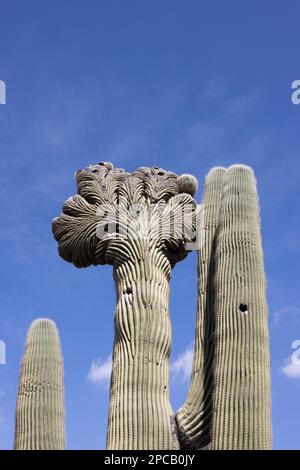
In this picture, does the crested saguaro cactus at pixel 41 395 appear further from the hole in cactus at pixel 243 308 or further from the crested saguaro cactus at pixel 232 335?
the hole in cactus at pixel 243 308

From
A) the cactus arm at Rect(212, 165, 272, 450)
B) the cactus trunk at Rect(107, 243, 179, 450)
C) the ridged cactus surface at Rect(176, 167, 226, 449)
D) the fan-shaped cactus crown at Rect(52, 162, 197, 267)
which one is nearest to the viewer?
the cactus arm at Rect(212, 165, 272, 450)

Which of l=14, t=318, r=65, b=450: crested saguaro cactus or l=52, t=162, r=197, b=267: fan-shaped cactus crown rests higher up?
l=52, t=162, r=197, b=267: fan-shaped cactus crown

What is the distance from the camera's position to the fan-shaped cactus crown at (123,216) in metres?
9.04

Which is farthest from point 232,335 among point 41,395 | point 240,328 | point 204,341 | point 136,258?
point 41,395

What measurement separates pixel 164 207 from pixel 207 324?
130 cm

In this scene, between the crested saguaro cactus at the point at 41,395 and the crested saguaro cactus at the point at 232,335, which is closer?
the crested saguaro cactus at the point at 232,335

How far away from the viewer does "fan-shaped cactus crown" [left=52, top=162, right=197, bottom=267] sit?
9.04 meters

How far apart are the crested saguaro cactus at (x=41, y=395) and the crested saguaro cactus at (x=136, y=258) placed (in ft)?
2.99

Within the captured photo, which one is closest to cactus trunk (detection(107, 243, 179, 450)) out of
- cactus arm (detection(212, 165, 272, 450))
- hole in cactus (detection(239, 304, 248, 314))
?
cactus arm (detection(212, 165, 272, 450))

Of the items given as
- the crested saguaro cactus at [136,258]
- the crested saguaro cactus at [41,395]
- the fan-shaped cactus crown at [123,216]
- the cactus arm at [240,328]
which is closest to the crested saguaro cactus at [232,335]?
the cactus arm at [240,328]

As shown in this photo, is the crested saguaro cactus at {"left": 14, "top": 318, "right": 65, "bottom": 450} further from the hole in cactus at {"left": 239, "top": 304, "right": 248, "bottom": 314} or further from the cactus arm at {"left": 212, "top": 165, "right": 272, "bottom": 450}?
the hole in cactus at {"left": 239, "top": 304, "right": 248, "bottom": 314}

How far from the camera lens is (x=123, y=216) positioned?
9.16 m

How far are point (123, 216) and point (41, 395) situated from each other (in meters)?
1.93
